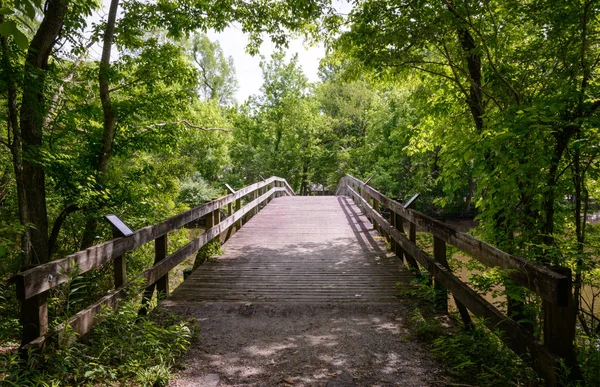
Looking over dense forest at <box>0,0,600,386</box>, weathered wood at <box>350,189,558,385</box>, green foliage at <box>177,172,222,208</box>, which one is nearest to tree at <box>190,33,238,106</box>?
green foliage at <box>177,172,222,208</box>

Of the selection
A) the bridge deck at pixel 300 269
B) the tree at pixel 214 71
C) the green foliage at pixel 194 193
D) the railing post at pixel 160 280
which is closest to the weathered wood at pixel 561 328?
the bridge deck at pixel 300 269

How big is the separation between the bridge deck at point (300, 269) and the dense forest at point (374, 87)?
1543 millimetres

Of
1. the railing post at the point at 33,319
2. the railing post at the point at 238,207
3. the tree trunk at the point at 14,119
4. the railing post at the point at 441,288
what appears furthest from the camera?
the railing post at the point at 238,207

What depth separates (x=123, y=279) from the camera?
3.75m

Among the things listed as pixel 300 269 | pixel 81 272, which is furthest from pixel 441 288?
pixel 81 272

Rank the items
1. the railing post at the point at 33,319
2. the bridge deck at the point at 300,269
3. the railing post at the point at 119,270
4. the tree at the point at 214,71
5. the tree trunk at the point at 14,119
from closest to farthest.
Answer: the railing post at the point at 33,319 < the railing post at the point at 119,270 < the bridge deck at the point at 300,269 < the tree trunk at the point at 14,119 < the tree at the point at 214,71

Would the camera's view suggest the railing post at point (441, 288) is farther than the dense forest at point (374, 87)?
Yes

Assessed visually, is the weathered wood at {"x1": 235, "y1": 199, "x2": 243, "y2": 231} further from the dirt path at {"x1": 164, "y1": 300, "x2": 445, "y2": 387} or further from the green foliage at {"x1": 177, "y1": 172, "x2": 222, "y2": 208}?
the green foliage at {"x1": 177, "y1": 172, "x2": 222, "y2": 208}

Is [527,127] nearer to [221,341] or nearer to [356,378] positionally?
[356,378]

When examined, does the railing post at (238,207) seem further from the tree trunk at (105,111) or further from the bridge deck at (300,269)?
the tree trunk at (105,111)

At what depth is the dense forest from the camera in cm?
386

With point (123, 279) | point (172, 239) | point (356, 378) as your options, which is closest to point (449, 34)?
point (356, 378)

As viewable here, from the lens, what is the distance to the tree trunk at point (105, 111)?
7.91m

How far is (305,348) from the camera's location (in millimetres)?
3484
